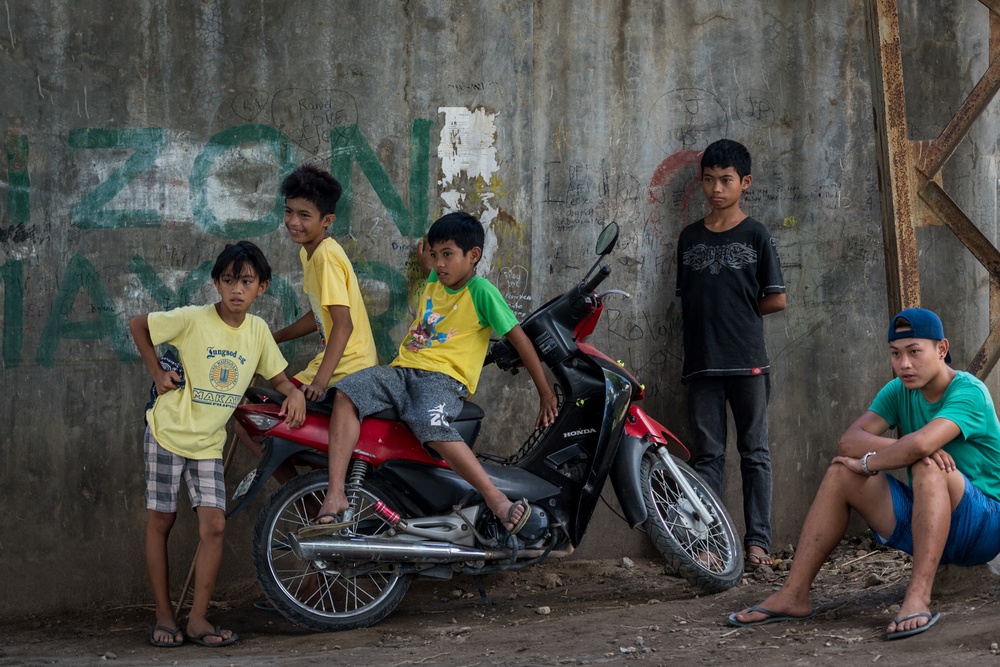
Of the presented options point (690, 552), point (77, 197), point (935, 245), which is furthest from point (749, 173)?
point (77, 197)

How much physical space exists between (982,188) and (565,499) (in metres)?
3.05

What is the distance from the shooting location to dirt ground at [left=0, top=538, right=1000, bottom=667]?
3.87 metres

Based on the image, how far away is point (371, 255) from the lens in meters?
5.31

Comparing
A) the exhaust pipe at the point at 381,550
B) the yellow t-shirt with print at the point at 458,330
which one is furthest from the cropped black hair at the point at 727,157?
the exhaust pipe at the point at 381,550

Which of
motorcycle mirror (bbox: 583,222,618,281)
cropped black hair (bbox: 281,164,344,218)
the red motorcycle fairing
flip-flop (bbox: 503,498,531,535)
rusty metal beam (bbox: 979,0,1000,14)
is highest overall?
rusty metal beam (bbox: 979,0,1000,14)

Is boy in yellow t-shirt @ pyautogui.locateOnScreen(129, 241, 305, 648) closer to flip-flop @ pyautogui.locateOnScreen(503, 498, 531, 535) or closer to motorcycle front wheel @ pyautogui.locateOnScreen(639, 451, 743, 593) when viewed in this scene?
flip-flop @ pyautogui.locateOnScreen(503, 498, 531, 535)

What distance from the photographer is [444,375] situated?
4.59m

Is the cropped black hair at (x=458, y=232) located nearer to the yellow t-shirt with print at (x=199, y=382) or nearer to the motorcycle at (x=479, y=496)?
the motorcycle at (x=479, y=496)

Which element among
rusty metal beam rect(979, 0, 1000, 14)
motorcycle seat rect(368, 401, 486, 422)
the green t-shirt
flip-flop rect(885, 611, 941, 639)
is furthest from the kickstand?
rusty metal beam rect(979, 0, 1000, 14)

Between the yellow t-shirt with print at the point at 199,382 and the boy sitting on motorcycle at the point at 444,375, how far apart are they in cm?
47

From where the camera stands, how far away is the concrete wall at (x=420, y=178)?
200 inches

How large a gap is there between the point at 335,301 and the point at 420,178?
1008 mm

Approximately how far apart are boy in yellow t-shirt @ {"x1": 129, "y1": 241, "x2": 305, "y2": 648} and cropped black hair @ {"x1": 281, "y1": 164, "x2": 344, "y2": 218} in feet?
1.25

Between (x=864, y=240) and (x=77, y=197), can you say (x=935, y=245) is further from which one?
(x=77, y=197)
